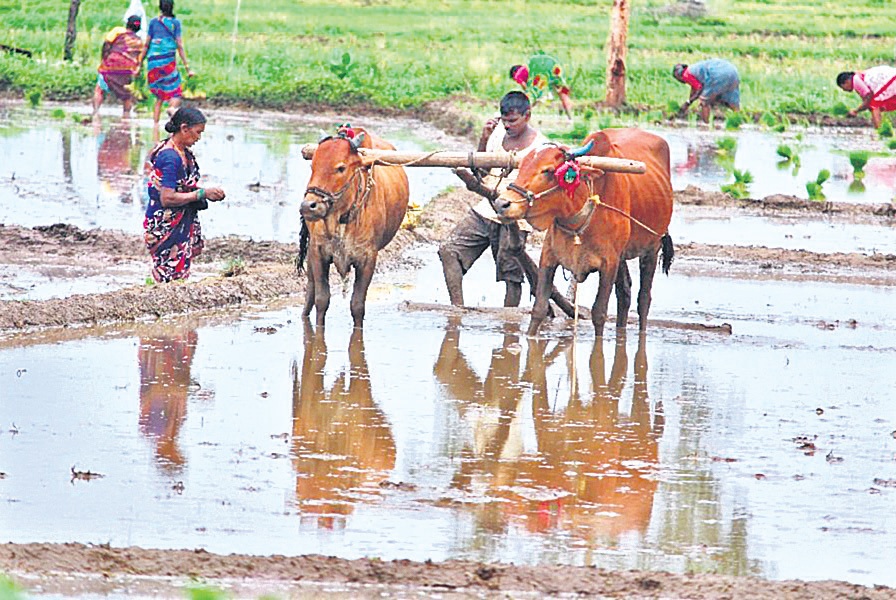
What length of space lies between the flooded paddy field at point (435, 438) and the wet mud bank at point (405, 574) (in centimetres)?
1

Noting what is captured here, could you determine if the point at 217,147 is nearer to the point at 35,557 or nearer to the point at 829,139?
the point at 829,139

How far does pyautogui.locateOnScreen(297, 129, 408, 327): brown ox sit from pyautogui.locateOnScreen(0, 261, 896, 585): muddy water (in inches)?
13.5

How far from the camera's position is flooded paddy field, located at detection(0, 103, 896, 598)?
664 centimetres

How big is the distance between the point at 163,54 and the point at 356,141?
41.5 feet

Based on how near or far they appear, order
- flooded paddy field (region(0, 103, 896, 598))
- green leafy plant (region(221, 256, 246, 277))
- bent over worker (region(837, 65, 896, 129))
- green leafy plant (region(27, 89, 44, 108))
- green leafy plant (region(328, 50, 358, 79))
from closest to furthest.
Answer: flooded paddy field (region(0, 103, 896, 598)), green leafy plant (region(221, 256, 246, 277)), green leafy plant (region(27, 89, 44, 108)), bent over worker (region(837, 65, 896, 129)), green leafy plant (region(328, 50, 358, 79))

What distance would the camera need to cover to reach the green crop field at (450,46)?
29.4 meters

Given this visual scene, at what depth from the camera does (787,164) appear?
22.8 m

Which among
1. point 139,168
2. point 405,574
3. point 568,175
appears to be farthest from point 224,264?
point 405,574

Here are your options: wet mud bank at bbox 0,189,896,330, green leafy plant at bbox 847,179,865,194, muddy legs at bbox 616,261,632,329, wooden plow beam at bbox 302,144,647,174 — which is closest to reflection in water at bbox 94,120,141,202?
→ wet mud bank at bbox 0,189,896,330

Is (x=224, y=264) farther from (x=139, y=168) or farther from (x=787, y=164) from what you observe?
(x=787, y=164)

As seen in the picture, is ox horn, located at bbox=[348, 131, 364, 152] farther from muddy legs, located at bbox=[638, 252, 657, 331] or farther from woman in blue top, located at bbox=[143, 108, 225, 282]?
muddy legs, located at bbox=[638, 252, 657, 331]

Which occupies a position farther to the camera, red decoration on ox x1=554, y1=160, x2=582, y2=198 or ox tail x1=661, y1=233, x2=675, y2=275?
ox tail x1=661, y1=233, x2=675, y2=275

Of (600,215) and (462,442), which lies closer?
(462,442)

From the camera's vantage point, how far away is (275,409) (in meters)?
9.07
